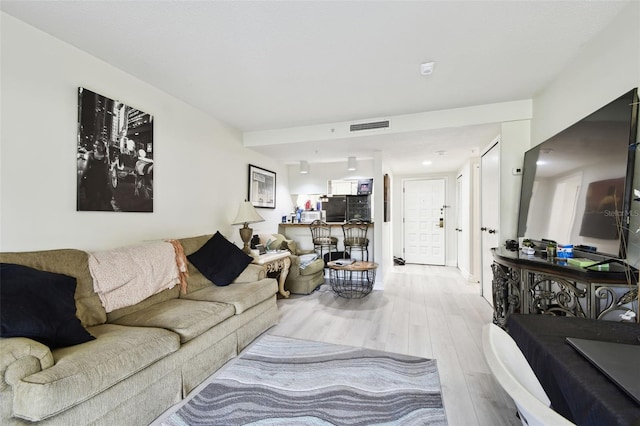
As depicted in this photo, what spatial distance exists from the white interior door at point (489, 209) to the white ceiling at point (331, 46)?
51cm

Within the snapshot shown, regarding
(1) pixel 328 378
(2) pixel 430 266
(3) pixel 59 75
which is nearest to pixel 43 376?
(1) pixel 328 378

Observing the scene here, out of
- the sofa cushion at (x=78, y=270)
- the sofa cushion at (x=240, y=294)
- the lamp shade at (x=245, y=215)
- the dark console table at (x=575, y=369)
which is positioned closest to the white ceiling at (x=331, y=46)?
the lamp shade at (x=245, y=215)

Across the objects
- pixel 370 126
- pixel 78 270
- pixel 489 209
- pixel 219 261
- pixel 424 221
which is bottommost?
pixel 219 261

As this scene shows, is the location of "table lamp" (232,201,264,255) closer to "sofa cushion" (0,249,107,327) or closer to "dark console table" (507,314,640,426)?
"sofa cushion" (0,249,107,327)

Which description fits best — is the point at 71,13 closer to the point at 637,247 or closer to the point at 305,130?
the point at 305,130

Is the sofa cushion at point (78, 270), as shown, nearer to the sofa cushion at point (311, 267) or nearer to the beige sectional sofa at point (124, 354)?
the beige sectional sofa at point (124, 354)

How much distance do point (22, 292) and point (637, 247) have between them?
11.2 ft

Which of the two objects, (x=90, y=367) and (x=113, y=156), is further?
(x=113, y=156)

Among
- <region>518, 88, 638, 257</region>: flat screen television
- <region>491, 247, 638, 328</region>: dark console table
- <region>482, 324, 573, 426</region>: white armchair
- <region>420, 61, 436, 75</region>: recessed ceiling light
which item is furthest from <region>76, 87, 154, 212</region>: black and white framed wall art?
<region>518, 88, 638, 257</region>: flat screen television

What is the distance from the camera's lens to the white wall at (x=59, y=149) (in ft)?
5.81

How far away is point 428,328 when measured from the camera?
113 inches

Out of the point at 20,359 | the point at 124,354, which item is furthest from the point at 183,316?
the point at 20,359

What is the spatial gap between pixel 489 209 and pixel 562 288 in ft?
6.73

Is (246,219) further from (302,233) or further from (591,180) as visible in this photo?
(591,180)
